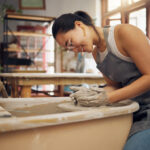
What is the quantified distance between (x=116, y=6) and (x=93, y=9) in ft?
2.48

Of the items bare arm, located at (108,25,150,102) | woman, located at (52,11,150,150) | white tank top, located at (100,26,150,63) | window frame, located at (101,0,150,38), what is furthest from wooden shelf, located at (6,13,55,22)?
bare arm, located at (108,25,150,102)

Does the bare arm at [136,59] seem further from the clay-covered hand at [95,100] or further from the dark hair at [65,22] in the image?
the dark hair at [65,22]

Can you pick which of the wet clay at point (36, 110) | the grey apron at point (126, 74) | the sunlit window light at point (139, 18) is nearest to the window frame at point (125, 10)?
the sunlit window light at point (139, 18)

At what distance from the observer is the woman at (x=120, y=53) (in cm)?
89

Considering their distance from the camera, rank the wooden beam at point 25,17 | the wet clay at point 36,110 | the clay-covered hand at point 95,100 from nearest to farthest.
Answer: the clay-covered hand at point 95,100 → the wet clay at point 36,110 → the wooden beam at point 25,17

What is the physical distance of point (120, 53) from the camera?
100 cm

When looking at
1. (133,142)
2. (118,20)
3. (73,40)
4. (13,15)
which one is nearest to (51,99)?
(73,40)

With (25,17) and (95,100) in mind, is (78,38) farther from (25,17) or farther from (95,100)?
(25,17)

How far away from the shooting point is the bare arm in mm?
893

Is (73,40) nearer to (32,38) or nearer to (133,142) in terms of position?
(133,142)

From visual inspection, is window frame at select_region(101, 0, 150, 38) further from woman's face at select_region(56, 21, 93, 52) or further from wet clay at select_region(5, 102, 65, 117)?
wet clay at select_region(5, 102, 65, 117)

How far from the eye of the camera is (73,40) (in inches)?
39.1

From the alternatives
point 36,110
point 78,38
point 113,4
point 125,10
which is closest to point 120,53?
point 78,38

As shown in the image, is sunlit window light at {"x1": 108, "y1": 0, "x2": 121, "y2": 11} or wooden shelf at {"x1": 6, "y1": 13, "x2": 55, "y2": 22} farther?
sunlit window light at {"x1": 108, "y1": 0, "x2": 121, "y2": 11}
